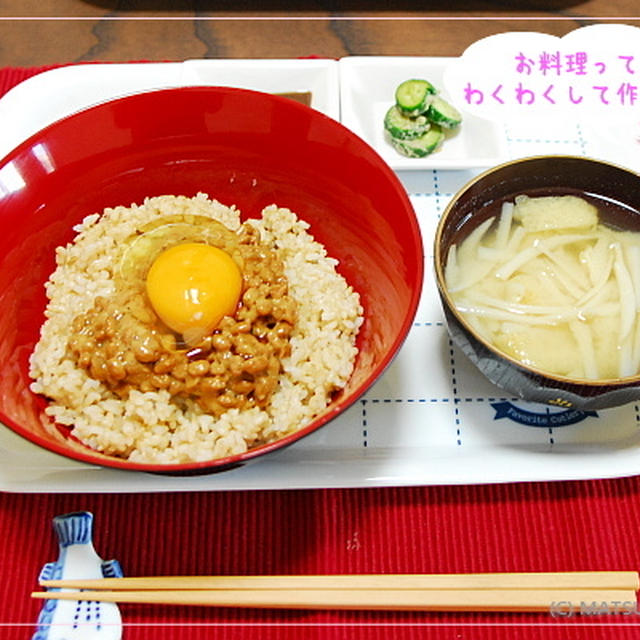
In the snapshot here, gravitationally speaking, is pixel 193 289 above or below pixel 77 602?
above

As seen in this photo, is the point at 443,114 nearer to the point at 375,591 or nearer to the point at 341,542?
the point at 341,542

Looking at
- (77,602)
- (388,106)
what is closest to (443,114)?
(388,106)

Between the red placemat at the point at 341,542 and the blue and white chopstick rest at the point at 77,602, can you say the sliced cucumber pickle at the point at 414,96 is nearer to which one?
the red placemat at the point at 341,542

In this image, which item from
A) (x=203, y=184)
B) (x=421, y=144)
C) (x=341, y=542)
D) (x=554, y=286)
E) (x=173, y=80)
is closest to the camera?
(x=341, y=542)

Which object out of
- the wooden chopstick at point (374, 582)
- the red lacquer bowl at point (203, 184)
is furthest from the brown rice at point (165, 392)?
the wooden chopstick at point (374, 582)

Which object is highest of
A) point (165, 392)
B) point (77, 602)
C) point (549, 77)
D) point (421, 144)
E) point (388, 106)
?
point (549, 77)

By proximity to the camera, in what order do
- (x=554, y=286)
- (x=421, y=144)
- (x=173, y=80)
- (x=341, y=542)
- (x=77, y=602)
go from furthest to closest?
1. (x=173, y=80)
2. (x=421, y=144)
3. (x=554, y=286)
4. (x=341, y=542)
5. (x=77, y=602)
